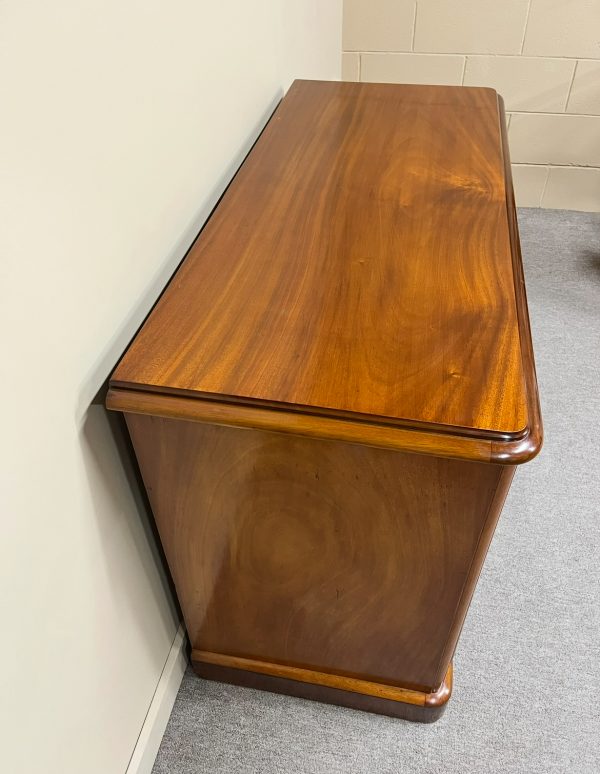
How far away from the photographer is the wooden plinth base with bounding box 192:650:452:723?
3.38 ft

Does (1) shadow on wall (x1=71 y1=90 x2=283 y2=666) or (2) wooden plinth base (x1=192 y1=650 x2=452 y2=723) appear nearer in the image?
(1) shadow on wall (x1=71 y1=90 x2=283 y2=666)

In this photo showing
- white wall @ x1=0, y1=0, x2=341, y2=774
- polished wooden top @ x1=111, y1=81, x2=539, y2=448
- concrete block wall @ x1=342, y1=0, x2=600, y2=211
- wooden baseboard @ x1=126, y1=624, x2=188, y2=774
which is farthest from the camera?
concrete block wall @ x1=342, y1=0, x2=600, y2=211

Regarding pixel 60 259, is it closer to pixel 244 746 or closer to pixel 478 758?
pixel 244 746

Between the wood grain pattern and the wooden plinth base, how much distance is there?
0.6 inches

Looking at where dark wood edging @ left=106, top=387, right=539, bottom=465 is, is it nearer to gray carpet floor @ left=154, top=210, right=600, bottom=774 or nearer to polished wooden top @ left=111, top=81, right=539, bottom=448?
polished wooden top @ left=111, top=81, right=539, bottom=448

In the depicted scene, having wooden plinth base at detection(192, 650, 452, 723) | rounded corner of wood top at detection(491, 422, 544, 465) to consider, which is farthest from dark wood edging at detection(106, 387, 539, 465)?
wooden plinth base at detection(192, 650, 452, 723)

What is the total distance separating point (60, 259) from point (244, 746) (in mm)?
861

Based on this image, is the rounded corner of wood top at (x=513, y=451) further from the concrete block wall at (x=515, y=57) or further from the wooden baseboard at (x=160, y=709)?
the concrete block wall at (x=515, y=57)

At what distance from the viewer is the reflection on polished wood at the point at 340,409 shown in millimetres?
658

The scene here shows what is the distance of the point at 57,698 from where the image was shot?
27.7 inches

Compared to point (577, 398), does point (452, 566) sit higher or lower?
higher

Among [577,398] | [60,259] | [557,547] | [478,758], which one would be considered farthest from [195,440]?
[577,398]

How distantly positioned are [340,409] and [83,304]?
0.28 m

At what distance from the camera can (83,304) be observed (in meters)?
0.65
